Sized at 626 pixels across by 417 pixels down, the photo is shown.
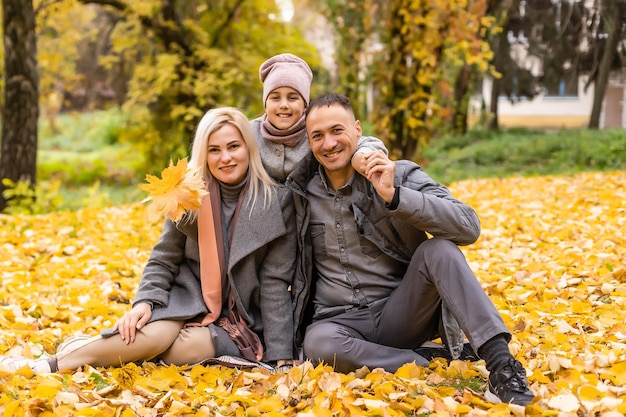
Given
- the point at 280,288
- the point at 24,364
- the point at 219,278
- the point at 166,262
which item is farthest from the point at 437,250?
the point at 24,364

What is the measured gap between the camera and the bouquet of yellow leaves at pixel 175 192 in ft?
9.39

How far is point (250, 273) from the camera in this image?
3.09 metres

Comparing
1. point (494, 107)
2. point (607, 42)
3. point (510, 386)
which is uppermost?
point (607, 42)

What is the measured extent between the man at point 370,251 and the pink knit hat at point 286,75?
524mm

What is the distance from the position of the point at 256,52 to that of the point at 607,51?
9.17m

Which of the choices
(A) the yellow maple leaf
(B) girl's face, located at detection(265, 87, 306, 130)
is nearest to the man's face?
(B) girl's face, located at detection(265, 87, 306, 130)

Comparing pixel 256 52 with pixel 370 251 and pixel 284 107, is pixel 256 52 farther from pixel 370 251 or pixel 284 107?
pixel 370 251

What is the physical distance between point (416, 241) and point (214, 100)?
30.1ft

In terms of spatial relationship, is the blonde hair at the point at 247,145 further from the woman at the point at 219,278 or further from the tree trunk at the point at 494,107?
the tree trunk at the point at 494,107

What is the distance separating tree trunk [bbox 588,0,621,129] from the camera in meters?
13.5

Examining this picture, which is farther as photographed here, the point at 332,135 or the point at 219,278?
the point at 219,278

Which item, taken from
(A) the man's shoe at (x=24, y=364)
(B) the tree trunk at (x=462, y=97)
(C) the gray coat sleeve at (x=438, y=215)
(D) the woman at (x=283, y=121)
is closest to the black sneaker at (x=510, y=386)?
(C) the gray coat sleeve at (x=438, y=215)

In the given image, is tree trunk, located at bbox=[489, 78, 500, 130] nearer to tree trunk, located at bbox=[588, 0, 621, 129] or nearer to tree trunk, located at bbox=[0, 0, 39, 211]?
tree trunk, located at bbox=[588, 0, 621, 129]

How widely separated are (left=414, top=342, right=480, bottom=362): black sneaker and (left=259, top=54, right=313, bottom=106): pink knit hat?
57.9 inches
